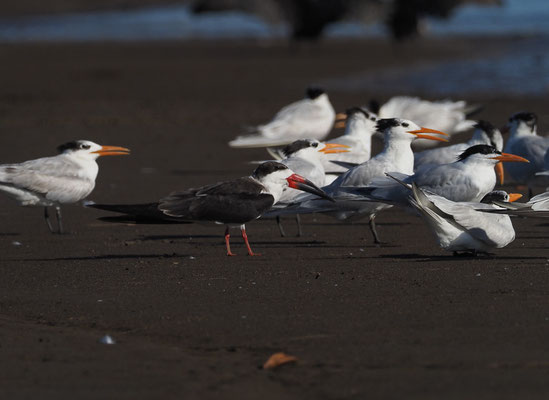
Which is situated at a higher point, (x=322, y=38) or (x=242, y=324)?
(x=242, y=324)

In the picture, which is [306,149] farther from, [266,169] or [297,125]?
[297,125]

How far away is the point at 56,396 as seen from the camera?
14.6 ft

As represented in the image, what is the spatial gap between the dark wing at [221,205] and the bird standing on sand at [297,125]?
A: 456 cm

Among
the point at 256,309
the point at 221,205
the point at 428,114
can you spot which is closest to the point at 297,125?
the point at 428,114

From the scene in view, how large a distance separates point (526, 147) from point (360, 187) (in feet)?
9.37

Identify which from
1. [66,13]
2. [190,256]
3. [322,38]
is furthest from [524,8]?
[190,256]

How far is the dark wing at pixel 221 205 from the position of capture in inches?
295

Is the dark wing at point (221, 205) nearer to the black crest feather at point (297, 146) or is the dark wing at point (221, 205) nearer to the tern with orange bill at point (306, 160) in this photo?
the tern with orange bill at point (306, 160)

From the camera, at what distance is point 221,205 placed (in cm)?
751

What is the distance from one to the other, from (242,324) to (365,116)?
5607 mm

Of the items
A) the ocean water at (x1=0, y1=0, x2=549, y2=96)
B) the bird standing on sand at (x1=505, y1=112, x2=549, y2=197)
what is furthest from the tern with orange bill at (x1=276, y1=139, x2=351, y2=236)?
the ocean water at (x1=0, y1=0, x2=549, y2=96)

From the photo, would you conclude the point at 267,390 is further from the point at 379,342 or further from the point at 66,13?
the point at 66,13

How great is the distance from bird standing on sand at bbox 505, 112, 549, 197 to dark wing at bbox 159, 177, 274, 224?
3.09 metres

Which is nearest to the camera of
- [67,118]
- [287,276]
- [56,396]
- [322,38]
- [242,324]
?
[56,396]
